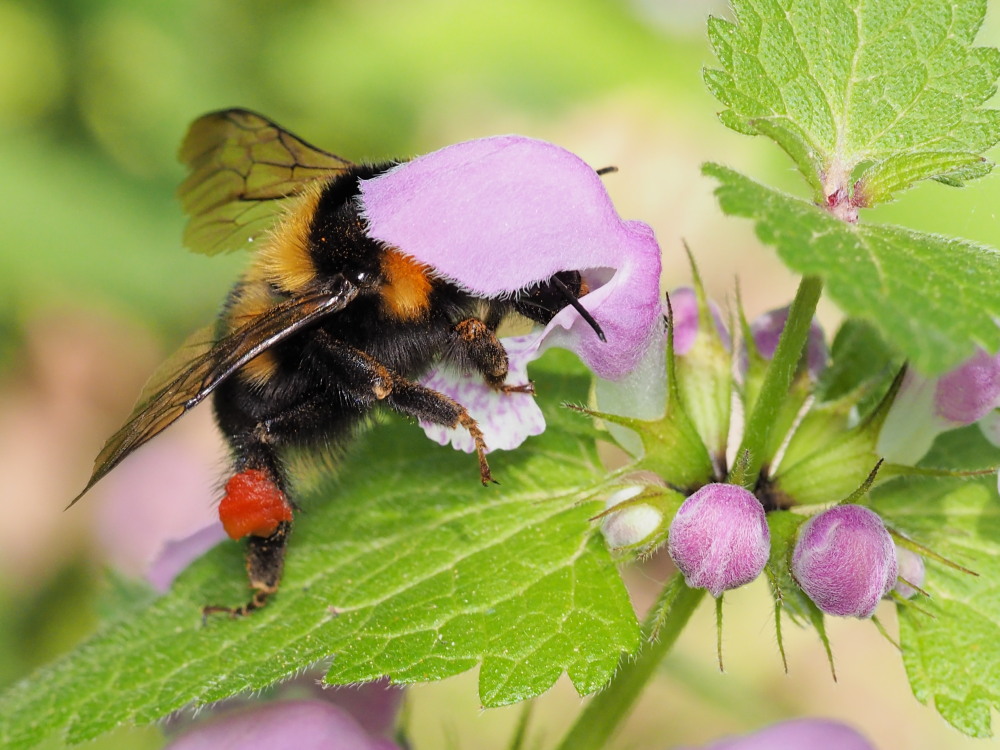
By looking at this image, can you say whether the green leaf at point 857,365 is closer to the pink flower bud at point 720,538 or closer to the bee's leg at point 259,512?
the pink flower bud at point 720,538

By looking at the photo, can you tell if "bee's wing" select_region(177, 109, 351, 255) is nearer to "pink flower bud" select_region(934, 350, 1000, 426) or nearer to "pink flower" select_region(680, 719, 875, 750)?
"pink flower bud" select_region(934, 350, 1000, 426)

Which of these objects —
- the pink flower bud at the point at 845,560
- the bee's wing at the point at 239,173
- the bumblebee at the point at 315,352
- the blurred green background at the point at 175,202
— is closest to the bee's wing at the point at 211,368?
the bumblebee at the point at 315,352

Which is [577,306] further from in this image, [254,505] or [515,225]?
[254,505]

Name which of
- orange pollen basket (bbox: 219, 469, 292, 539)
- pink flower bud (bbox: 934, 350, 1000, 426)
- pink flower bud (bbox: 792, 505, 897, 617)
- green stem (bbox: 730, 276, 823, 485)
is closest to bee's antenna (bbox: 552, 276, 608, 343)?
green stem (bbox: 730, 276, 823, 485)

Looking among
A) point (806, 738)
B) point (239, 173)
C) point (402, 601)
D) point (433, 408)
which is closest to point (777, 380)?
point (433, 408)

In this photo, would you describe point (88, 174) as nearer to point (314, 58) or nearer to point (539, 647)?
point (314, 58)

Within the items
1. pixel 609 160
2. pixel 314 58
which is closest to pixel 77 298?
pixel 314 58
